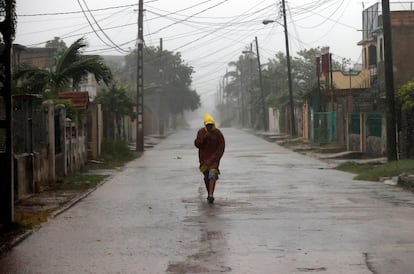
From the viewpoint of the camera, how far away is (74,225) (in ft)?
36.3

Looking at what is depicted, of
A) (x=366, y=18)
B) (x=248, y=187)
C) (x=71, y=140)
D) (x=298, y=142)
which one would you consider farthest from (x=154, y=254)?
(x=366, y=18)

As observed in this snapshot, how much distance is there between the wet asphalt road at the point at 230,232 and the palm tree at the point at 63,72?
764cm

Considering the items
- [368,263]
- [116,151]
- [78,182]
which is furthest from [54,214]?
[116,151]

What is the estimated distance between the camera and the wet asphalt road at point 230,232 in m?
7.80

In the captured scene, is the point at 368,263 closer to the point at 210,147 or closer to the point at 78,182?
the point at 210,147

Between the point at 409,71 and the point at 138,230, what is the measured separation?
3053cm

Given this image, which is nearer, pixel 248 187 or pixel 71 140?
pixel 248 187

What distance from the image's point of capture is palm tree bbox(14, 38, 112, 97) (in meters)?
24.0

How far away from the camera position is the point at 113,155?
30797 mm

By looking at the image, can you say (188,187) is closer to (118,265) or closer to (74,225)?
(74,225)

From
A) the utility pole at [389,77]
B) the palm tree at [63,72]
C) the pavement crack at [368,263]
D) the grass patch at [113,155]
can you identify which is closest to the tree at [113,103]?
the grass patch at [113,155]

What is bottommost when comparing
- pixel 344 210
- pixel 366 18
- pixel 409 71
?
pixel 344 210

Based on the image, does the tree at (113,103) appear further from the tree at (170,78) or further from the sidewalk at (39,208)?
the tree at (170,78)

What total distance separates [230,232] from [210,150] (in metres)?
4.00
